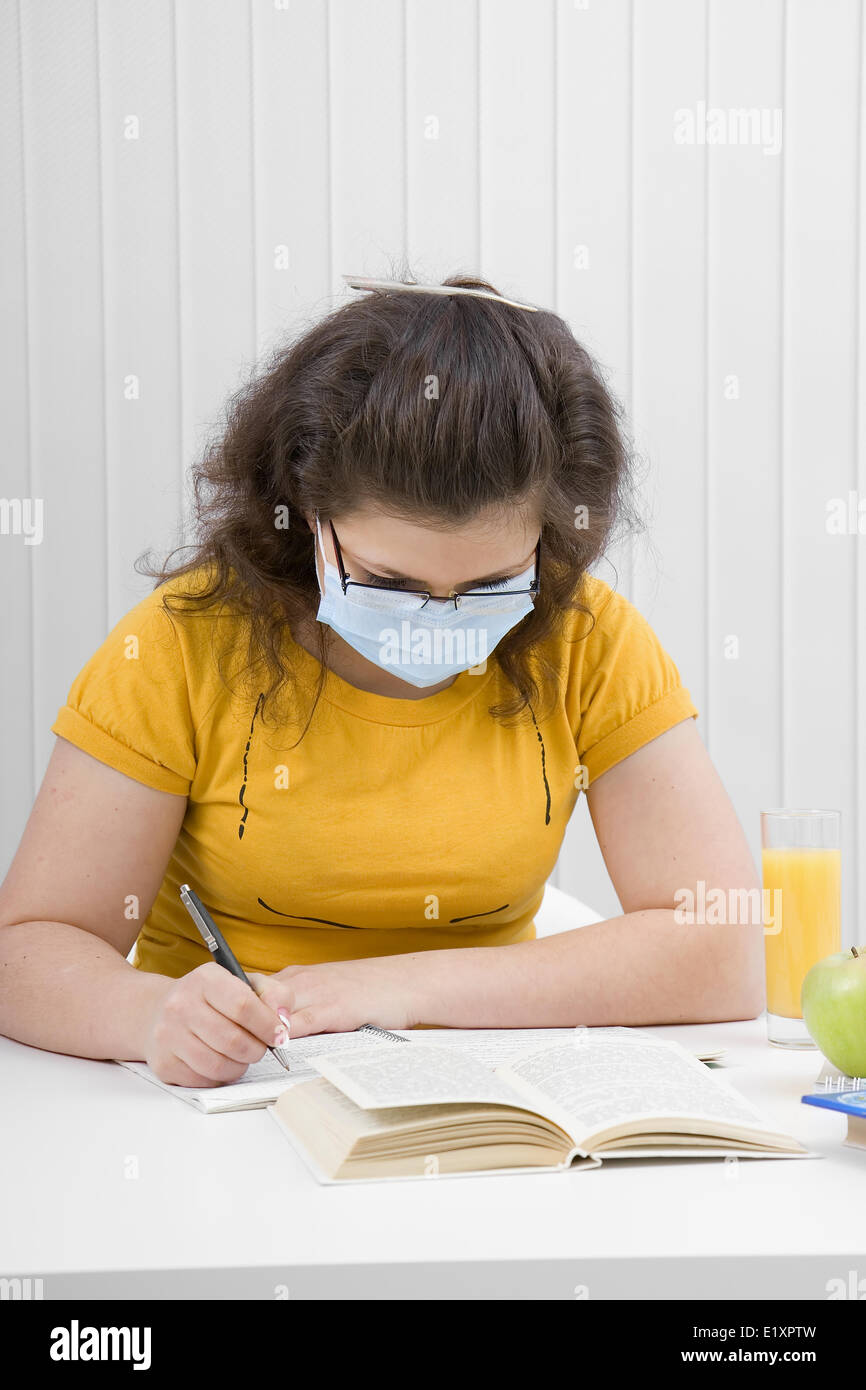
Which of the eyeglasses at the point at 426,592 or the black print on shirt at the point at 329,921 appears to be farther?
the black print on shirt at the point at 329,921

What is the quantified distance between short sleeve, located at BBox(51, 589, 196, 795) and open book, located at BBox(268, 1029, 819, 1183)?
420 mm

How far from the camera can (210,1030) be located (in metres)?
0.89

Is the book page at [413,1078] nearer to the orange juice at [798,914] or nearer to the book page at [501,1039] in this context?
the book page at [501,1039]

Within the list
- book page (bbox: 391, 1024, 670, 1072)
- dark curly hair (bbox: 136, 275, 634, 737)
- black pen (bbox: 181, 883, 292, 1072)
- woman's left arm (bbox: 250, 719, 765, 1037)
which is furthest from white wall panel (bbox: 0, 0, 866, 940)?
black pen (bbox: 181, 883, 292, 1072)

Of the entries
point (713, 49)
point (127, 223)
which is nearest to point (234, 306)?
point (127, 223)

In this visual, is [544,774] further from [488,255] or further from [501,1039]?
[488,255]

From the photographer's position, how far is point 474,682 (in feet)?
4.26

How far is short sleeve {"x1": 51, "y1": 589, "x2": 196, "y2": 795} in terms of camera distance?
117 cm

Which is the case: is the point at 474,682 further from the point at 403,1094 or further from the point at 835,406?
the point at 835,406

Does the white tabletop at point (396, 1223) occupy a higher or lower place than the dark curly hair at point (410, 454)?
lower

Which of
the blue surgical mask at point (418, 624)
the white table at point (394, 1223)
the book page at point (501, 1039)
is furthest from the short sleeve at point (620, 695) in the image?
the white table at point (394, 1223)

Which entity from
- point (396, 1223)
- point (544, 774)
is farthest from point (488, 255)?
point (396, 1223)

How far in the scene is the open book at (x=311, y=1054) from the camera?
88 centimetres

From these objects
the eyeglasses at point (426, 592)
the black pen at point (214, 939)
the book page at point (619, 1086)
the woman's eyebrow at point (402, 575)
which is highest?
the woman's eyebrow at point (402, 575)
